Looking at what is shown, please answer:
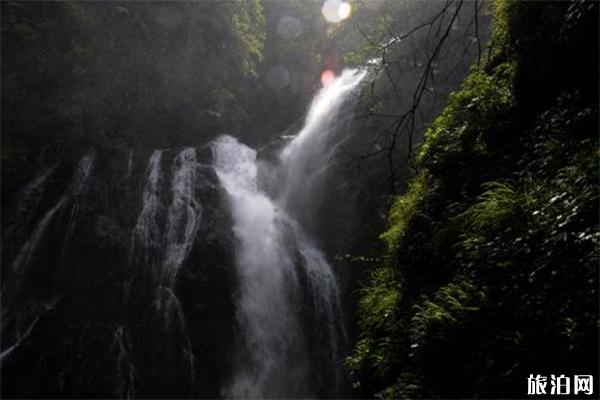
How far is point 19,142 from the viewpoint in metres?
16.2

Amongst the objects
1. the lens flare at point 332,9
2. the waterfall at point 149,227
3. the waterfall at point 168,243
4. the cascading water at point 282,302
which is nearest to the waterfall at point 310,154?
the cascading water at point 282,302

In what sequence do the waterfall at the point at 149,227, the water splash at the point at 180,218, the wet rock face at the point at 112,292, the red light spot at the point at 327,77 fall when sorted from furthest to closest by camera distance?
the red light spot at the point at 327,77, the waterfall at the point at 149,227, the water splash at the point at 180,218, the wet rock face at the point at 112,292

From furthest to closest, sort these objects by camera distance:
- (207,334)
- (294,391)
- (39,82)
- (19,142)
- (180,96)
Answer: (180,96), (39,82), (19,142), (207,334), (294,391)

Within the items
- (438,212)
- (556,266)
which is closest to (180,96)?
(438,212)

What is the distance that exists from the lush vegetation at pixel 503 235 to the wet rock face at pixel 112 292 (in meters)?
7.33

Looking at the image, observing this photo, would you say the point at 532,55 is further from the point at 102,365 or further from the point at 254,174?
the point at 254,174

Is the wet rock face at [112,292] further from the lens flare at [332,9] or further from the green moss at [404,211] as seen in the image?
the lens flare at [332,9]

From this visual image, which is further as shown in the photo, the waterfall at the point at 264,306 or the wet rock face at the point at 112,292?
the wet rock face at the point at 112,292

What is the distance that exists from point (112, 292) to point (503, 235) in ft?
36.4

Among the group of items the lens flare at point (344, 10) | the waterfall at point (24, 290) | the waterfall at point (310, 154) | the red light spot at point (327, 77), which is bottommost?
the waterfall at point (24, 290)

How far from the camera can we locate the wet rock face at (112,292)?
37.9 ft

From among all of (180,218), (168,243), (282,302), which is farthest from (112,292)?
(282,302)

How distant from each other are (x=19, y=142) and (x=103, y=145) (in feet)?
8.52

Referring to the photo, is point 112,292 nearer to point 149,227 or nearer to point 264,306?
point 149,227
